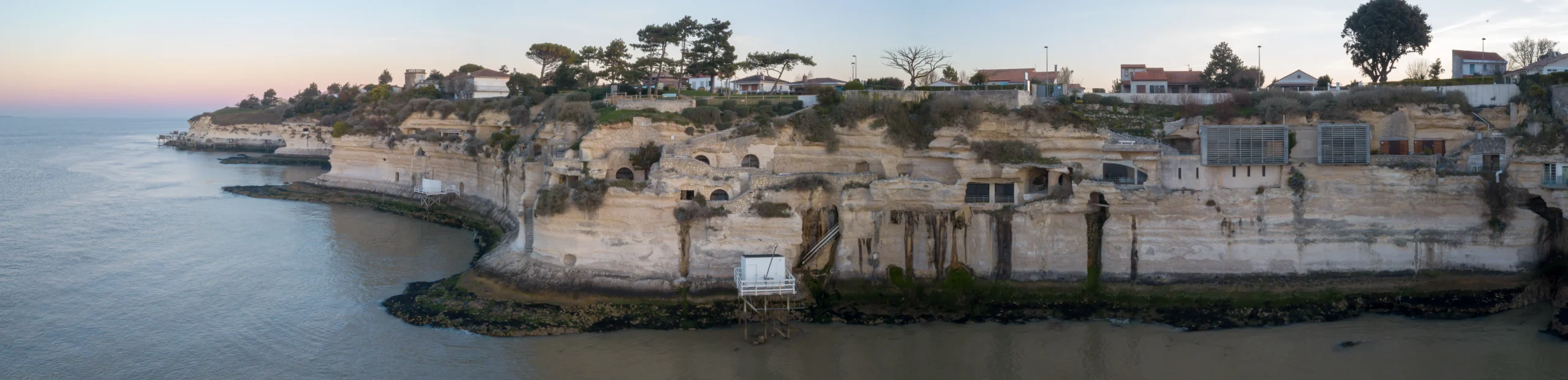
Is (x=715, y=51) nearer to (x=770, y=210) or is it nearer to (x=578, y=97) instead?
(x=578, y=97)

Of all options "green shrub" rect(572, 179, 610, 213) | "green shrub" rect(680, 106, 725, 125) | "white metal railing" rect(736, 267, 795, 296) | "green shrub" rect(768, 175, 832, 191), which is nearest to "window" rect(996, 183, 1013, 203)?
"green shrub" rect(768, 175, 832, 191)

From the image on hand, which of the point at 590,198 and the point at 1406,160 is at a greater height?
the point at 1406,160

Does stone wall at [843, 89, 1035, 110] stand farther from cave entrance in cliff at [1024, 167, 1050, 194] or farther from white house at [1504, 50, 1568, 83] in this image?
white house at [1504, 50, 1568, 83]

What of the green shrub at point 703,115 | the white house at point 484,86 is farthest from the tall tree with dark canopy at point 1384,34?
the white house at point 484,86

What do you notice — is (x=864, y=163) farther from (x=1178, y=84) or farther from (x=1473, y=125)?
(x=1473, y=125)

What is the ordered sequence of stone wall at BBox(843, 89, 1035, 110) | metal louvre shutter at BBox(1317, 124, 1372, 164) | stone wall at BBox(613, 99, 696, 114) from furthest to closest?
stone wall at BBox(613, 99, 696, 114) < stone wall at BBox(843, 89, 1035, 110) < metal louvre shutter at BBox(1317, 124, 1372, 164)

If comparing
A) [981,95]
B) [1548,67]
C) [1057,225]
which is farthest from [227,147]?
[1548,67]

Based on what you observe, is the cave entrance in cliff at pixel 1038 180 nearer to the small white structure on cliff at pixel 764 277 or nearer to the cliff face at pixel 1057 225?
the cliff face at pixel 1057 225
